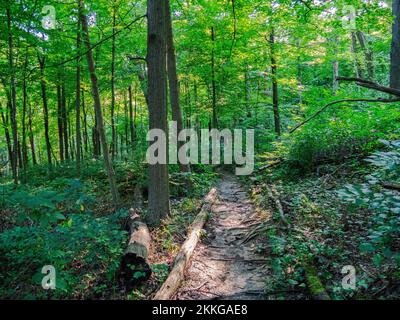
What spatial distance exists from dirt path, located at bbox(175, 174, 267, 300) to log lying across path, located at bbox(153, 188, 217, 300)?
0.15 metres

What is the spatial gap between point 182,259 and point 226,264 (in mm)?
884

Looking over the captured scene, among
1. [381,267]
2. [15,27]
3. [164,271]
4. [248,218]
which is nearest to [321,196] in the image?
[248,218]

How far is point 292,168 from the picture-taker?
10.7 meters

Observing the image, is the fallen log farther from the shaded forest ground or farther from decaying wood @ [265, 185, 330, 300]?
decaying wood @ [265, 185, 330, 300]

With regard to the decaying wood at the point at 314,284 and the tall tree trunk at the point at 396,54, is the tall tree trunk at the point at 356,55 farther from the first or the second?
the decaying wood at the point at 314,284

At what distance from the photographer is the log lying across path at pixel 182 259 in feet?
12.8

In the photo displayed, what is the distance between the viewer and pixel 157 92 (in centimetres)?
632

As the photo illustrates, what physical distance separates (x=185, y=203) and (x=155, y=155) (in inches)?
88.0

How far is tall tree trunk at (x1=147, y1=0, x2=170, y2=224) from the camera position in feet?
20.2

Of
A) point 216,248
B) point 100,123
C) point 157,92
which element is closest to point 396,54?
point 157,92

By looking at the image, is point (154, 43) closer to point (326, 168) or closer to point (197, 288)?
point (197, 288)

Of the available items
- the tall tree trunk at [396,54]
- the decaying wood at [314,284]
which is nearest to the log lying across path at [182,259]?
the decaying wood at [314,284]

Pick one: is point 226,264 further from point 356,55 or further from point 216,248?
point 356,55

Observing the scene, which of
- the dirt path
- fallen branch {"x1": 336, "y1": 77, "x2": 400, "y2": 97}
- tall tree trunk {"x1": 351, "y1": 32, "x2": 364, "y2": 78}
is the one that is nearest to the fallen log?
the dirt path
